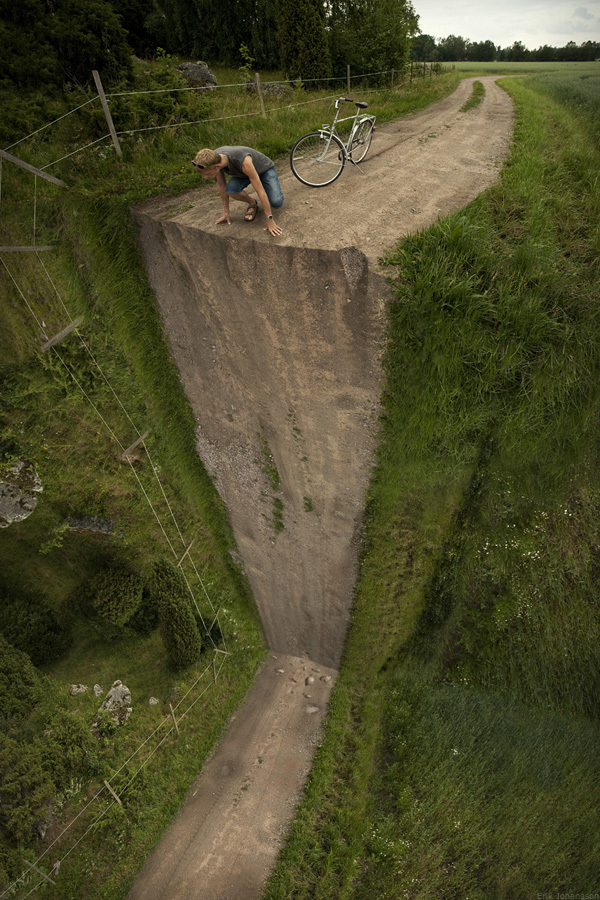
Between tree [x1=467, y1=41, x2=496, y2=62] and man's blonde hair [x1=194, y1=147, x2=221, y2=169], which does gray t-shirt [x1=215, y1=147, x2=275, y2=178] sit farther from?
tree [x1=467, y1=41, x2=496, y2=62]

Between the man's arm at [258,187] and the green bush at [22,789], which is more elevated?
the man's arm at [258,187]

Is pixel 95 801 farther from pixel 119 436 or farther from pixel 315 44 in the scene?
pixel 315 44

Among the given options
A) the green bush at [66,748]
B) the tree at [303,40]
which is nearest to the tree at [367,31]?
the tree at [303,40]

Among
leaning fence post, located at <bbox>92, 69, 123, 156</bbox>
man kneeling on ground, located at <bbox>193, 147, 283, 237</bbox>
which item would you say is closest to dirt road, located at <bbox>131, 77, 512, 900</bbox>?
man kneeling on ground, located at <bbox>193, 147, 283, 237</bbox>

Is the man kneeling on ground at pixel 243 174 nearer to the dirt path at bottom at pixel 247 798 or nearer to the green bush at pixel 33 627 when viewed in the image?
the green bush at pixel 33 627

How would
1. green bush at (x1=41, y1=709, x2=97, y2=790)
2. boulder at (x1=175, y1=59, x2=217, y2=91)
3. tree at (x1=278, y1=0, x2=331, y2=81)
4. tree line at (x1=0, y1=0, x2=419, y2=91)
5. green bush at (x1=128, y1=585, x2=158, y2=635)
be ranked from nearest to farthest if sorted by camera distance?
green bush at (x1=41, y1=709, x2=97, y2=790)
tree line at (x1=0, y1=0, x2=419, y2=91)
green bush at (x1=128, y1=585, x2=158, y2=635)
boulder at (x1=175, y1=59, x2=217, y2=91)
tree at (x1=278, y1=0, x2=331, y2=81)

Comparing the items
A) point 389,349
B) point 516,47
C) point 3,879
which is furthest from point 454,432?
point 516,47
